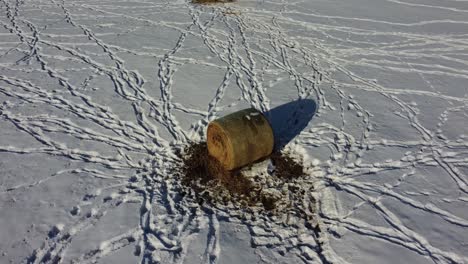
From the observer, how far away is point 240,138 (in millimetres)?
6070

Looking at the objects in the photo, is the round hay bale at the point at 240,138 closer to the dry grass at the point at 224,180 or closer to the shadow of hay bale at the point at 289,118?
the dry grass at the point at 224,180

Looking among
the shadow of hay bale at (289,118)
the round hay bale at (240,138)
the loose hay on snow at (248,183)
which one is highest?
the round hay bale at (240,138)

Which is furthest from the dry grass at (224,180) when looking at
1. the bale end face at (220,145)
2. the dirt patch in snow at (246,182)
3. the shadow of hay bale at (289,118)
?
the shadow of hay bale at (289,118)

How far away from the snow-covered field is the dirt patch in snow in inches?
9.1

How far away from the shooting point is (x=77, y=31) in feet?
39.7

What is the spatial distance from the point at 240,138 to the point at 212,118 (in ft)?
7.44

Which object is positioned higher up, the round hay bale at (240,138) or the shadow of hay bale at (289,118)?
the round hay bale at (240,138)

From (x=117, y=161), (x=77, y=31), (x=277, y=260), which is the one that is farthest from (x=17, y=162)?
(x=77, y=31)

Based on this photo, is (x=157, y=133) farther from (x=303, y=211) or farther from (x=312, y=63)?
(x=312, y=63)

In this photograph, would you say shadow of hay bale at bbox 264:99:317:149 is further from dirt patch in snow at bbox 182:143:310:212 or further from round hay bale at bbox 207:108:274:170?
round hay bale at bbox 207:108:274:170

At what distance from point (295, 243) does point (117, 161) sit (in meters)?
3.61

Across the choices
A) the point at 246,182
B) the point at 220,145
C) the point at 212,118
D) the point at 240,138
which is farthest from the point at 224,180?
the point at 212,118

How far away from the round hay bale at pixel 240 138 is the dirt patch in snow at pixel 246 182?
11.5 inches

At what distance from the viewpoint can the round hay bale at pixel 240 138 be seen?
607 centimetres
